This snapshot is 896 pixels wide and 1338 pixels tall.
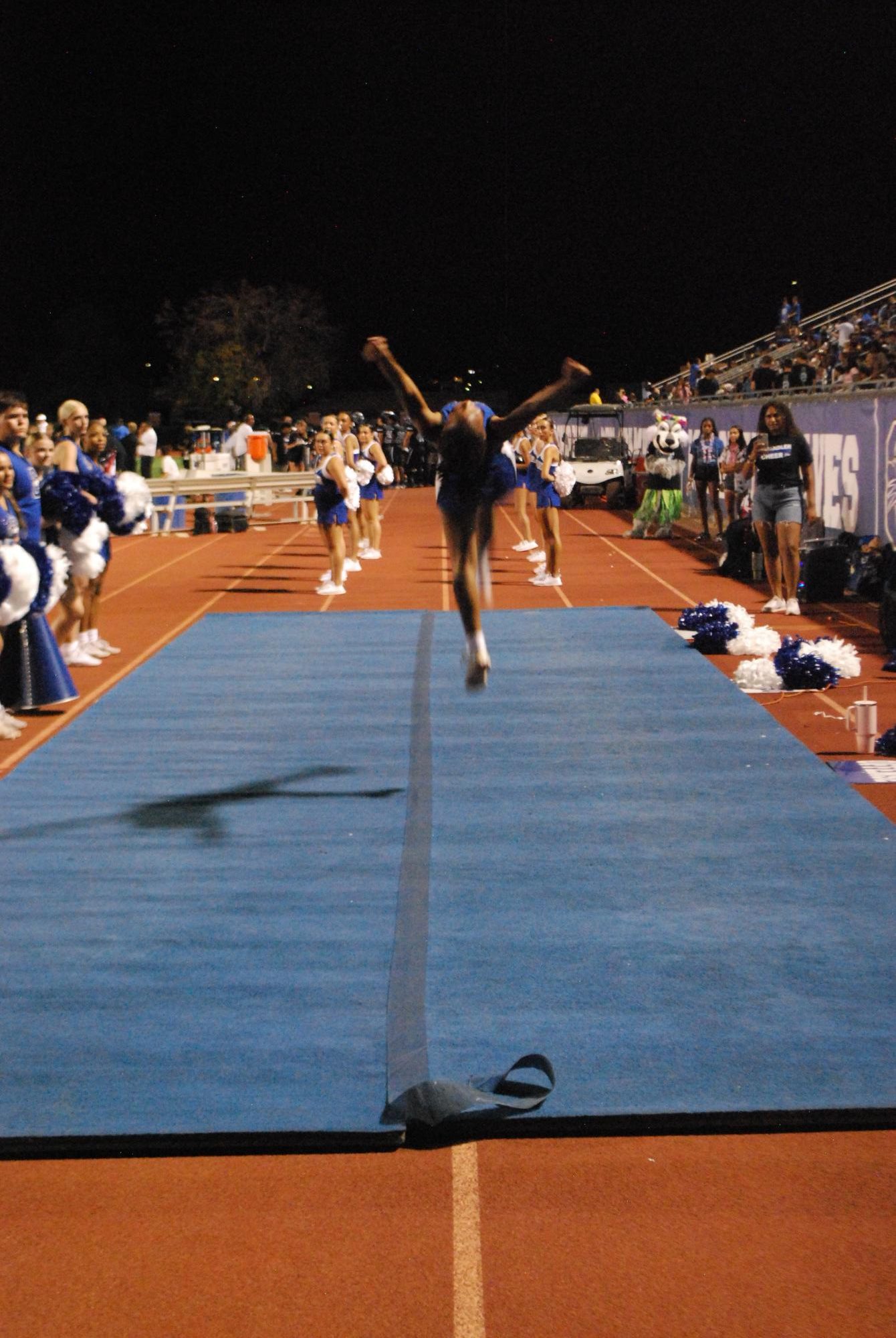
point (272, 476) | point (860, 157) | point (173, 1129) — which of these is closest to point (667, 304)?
point (860, 157)

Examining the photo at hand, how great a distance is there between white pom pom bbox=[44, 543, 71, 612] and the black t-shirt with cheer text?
5.81 meters

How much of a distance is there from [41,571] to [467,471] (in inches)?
128

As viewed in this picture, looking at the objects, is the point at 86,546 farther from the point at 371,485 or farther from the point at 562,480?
the point at 371,485

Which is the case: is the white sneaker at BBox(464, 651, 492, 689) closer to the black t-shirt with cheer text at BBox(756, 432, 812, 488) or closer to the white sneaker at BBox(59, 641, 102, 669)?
the white sneaker at BBox(59, 641, 102, 669)

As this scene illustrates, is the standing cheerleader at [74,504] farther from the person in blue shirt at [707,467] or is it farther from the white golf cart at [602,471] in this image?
the white golf cart at [602,471]

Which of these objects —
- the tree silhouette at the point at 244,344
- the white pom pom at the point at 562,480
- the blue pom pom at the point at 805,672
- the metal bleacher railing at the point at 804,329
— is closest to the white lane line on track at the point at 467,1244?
the blue pom pom at the point at 805,672

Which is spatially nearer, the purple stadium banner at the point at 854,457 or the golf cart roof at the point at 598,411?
the purple stadium banner at the point at 854,457

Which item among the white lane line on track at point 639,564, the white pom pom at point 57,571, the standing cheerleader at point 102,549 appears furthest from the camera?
the white lane line on track at point 639,564

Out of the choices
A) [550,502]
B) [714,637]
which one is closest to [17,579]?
[714,637]

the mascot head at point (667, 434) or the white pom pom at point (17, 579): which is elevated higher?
the mascot head at point (667, 434)

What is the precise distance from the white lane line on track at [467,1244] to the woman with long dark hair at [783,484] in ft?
29.4

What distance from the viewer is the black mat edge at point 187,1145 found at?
367cm

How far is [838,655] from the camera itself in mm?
9789

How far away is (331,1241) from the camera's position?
3.31 m
